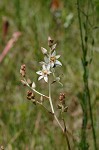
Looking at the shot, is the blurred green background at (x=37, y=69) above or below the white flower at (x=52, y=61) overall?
above

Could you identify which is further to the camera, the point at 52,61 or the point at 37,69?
the point at 37,69

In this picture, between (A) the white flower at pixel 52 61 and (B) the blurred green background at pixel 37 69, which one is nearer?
(A) the white flower at pixel 52 61

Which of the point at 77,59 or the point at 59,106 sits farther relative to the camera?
the point at 77,59

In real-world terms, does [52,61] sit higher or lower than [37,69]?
lower

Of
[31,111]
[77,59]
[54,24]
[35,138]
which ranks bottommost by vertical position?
[35,138]

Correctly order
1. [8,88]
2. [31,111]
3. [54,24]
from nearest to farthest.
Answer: [31,111] → [8,88] → [54,24]

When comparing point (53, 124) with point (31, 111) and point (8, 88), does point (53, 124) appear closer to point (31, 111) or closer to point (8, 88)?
point (31, 111)

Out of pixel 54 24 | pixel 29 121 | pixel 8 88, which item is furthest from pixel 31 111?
pixel 54 24

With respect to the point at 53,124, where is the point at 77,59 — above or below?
above
